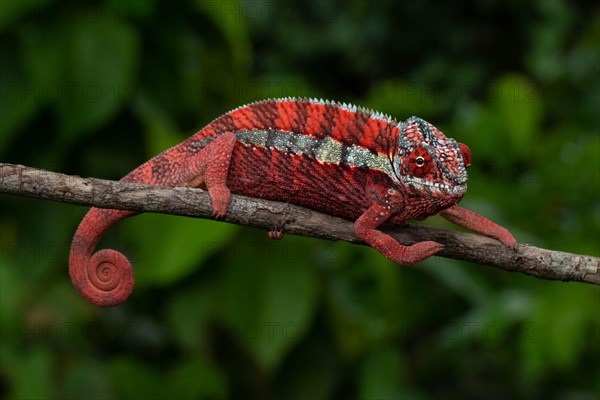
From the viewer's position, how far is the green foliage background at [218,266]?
118 inches

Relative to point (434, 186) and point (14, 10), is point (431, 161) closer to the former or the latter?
point (434, 186)

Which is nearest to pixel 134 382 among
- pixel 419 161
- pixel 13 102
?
pixel 13 102

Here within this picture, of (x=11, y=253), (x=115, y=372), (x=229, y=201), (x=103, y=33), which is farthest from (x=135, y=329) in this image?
(x=229, y=201)

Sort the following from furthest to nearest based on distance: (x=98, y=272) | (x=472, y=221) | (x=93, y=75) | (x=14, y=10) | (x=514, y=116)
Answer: (x=514, y=116) → (x=93, y=75) → (x=14, y=10) → (x=472, y=221) → (x=98, y=272)

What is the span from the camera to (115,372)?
10.9 feet

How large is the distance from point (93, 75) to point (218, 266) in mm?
807

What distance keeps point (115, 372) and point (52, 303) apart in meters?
0.35

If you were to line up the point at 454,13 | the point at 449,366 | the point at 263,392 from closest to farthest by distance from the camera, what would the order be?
the point at 263,392 < the point at 449,366 < the point at 454,13

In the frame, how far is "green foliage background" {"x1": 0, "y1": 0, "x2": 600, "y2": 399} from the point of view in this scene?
299 centimetres

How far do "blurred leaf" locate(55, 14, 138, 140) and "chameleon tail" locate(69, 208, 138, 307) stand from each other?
862 mm

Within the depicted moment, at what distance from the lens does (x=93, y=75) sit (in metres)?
2.95

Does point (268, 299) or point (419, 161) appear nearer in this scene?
point (419, 161)

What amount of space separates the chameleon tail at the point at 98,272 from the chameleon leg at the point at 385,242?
21.3 inches

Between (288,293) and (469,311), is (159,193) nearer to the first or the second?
(288,293)
